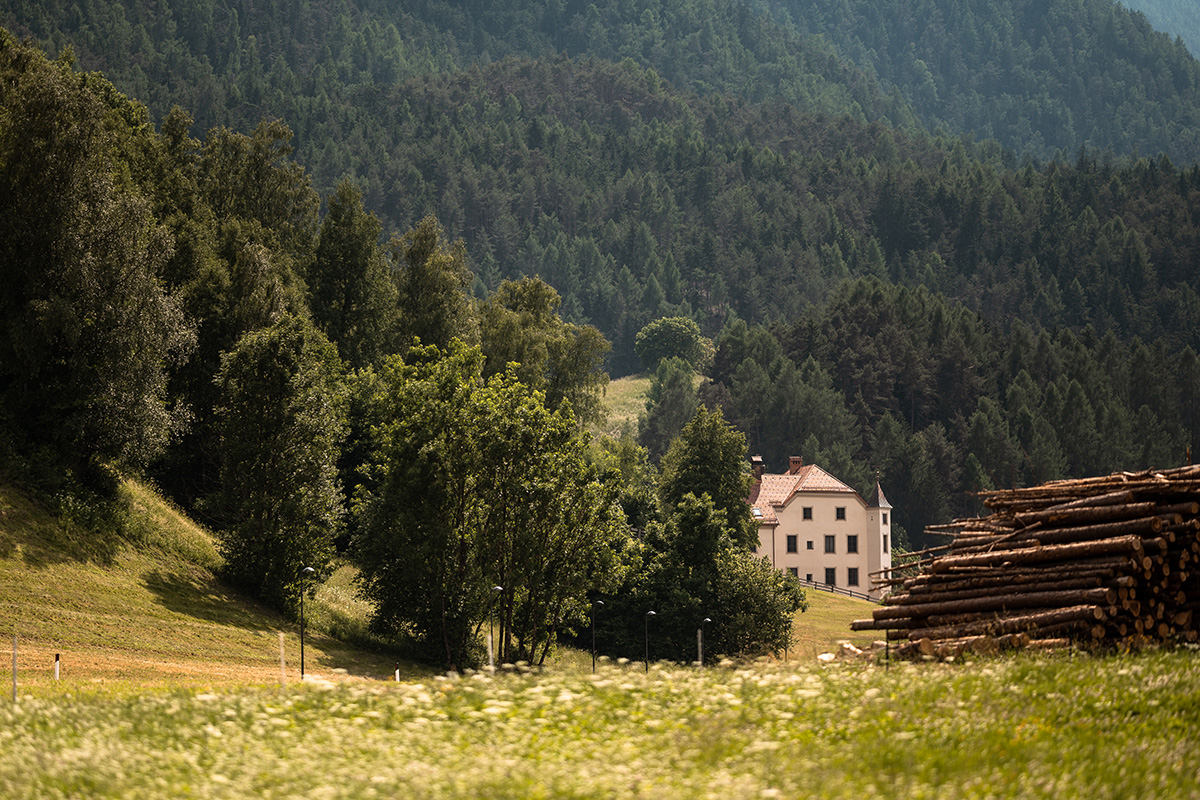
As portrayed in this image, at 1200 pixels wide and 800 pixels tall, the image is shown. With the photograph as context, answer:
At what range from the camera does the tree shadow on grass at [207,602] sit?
136ft

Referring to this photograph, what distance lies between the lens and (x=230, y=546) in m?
47.3

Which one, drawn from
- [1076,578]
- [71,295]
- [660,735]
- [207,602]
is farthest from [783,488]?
[660,735]

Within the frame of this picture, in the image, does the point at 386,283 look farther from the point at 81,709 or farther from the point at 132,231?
the point at 81,709

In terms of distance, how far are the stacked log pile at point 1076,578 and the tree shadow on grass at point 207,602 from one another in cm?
2699

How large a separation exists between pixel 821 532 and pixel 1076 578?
3409 inches

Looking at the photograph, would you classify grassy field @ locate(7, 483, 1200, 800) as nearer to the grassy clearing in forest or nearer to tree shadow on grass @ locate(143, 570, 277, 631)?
the grassy clearing in forest

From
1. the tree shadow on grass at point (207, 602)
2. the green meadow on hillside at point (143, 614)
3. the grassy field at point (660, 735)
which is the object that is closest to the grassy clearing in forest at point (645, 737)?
the grassy field at point (660, 735)

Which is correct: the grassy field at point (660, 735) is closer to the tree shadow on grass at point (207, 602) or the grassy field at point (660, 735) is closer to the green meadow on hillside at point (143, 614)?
the green meadow on hillside at point (143, 614)

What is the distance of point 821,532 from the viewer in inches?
4190

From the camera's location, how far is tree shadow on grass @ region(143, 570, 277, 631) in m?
41.5

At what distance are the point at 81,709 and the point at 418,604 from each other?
3267cm

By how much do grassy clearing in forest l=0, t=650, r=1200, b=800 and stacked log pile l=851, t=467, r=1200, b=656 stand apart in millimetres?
2497

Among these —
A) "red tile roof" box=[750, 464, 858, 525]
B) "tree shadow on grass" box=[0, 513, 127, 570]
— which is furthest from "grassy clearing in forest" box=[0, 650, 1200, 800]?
"red tile roof" box=[750, 464, 858, 525]

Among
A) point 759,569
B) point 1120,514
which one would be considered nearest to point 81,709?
point 1120,514
